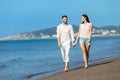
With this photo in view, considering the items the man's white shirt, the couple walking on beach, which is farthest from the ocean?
the man's white shirt

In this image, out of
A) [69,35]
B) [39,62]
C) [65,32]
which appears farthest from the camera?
[39,62]

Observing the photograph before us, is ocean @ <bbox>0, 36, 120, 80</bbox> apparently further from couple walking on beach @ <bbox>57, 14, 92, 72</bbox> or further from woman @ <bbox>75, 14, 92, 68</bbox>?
woman @ <bbox>75, 14, 92, 68</bbox>

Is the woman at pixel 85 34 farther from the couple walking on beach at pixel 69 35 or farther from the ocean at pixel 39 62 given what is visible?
the ocean at pixel 39 62

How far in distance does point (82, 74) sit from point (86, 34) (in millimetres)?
Answer: 2055

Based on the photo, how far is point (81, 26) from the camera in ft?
51.4

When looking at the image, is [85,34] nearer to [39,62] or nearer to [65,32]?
[65,32]

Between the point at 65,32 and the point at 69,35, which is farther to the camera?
the point at 69,35

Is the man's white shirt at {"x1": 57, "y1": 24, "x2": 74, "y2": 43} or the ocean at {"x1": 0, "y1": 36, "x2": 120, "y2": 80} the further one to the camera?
the ocean at {"x1": 0, "y1": 36, "x2": 120, "y2": 80}

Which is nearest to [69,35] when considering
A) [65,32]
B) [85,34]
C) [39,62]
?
[65,32]

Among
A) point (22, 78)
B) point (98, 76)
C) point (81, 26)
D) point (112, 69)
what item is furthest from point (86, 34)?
point (22, 78)

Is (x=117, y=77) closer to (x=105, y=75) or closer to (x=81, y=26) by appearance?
(x=105, y=75)

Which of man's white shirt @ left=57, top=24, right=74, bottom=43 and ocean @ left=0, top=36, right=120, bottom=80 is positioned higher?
man's white shirt @ left=57, top=24, right=74, bottom=43

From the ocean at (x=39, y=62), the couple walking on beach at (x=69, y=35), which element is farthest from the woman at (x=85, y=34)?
the ocean at (x=39, y=62)

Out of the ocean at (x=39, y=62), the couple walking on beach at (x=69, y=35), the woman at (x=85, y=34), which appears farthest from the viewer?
the ocean at (x=39, y=62)
